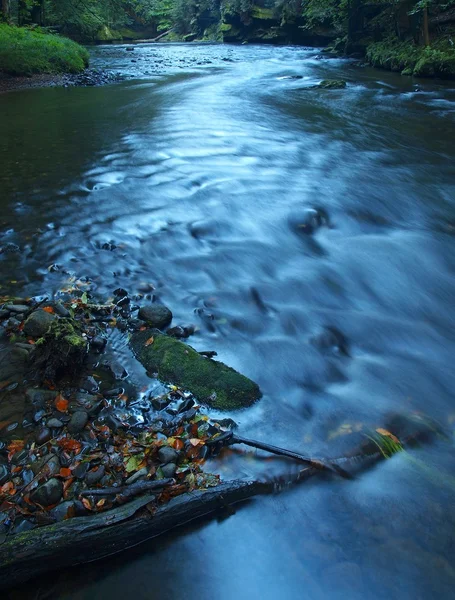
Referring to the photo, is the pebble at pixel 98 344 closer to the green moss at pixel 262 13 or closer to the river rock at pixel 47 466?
the river rock at pixel 47 466

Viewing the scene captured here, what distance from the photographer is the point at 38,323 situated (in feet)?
13.0

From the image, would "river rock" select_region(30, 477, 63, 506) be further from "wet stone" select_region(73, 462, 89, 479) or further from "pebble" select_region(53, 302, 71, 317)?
"pebble" select_region(53, 302, 71, 317)

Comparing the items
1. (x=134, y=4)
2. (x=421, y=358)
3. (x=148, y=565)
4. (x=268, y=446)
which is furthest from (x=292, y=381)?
(x=134, y=4)

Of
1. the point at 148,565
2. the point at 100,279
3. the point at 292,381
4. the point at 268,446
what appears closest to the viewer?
the point at 148,565

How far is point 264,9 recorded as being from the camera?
39219 mm

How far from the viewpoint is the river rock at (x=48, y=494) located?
2.60 metres

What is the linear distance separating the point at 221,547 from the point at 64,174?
7.47m

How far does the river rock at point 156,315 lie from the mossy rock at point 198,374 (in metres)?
0.42

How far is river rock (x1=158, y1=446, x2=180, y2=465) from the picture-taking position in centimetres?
288

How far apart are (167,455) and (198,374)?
794 millimetres

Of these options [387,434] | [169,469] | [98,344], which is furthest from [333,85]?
[169,469]

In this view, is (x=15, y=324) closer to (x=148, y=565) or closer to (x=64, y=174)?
(x=148, y=565)

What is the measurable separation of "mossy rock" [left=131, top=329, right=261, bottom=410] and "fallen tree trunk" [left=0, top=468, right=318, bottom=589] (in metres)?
0.81

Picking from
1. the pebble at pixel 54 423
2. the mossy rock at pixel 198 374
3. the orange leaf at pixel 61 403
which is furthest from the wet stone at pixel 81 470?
the mossy rock at pixel 198 374
